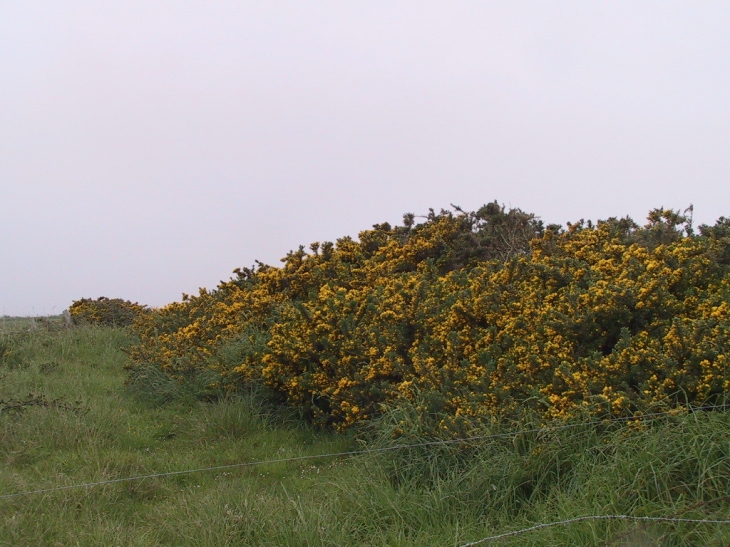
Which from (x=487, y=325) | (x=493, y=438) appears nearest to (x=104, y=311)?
(x=487, y=325)

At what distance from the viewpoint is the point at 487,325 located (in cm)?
518

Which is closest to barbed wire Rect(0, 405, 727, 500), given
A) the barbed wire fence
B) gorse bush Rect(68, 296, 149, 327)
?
the barbed wire fence

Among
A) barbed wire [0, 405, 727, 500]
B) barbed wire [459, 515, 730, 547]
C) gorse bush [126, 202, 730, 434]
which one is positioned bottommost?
barbed wire [459, 515, 730, 547]

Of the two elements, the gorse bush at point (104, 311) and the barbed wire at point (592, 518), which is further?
the gorse bush at point (104, 311)

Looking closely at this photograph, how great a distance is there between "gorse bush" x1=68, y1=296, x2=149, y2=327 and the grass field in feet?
21.0

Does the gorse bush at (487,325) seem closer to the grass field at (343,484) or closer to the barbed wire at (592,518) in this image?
the grass field at (343,484)

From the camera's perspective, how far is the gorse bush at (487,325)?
13.3 feet

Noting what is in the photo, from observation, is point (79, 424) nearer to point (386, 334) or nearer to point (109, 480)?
point (109, 480)

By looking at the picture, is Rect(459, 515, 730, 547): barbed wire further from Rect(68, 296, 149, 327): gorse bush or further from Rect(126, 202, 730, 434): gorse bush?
Rect(68, 296, 149, 327): gorse bush

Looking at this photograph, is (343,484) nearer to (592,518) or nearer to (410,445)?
(410,445)

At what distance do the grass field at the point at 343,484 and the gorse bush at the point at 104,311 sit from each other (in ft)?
21.0

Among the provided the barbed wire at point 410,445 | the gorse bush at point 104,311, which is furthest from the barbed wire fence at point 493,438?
the gorse bush at point 104,311

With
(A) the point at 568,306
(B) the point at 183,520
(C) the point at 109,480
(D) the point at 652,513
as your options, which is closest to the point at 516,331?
(A) the point at 568,306

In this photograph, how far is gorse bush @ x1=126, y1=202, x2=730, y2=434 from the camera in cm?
405
